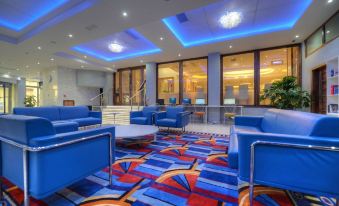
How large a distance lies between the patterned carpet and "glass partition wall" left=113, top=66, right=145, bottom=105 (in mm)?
8488

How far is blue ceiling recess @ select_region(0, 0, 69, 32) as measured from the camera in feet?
13.6

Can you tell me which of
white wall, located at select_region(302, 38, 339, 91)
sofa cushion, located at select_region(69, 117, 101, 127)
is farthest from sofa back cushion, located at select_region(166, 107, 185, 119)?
white wall, located at select_region(302, 38, 339, 91)

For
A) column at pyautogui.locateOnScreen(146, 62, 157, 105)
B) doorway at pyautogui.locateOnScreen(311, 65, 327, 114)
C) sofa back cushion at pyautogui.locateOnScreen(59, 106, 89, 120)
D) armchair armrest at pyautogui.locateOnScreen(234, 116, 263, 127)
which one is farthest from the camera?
column at pyautogui.locateOnScreen(146, 62, 157, 105)

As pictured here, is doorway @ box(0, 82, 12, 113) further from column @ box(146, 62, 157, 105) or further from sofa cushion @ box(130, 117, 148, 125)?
sofa cushion @ box(130, 117, 148, 125)

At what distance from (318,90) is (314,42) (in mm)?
1643

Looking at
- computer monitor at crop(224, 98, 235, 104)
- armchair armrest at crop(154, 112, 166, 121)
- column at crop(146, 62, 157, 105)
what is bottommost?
armchair armrest at crop(154, 112, 166, 121)

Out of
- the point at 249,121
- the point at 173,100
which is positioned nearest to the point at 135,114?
the point at 173,100

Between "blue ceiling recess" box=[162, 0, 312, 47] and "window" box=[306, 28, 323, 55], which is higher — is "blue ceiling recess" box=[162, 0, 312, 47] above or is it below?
above

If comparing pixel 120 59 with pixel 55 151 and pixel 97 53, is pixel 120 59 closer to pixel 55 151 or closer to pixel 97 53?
pixel 97 53

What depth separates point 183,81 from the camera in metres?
9.17

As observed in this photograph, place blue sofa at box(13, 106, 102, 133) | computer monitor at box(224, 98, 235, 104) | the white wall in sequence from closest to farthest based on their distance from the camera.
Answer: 1. blue sofa at box(13, 106, 102, 133)
2. the white wall
3. computer monitor at box(224, 98, 235, 104)

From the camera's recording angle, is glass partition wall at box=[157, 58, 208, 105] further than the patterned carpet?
Yes

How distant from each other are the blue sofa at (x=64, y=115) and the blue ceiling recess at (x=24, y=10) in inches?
108

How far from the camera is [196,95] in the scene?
8844mm
